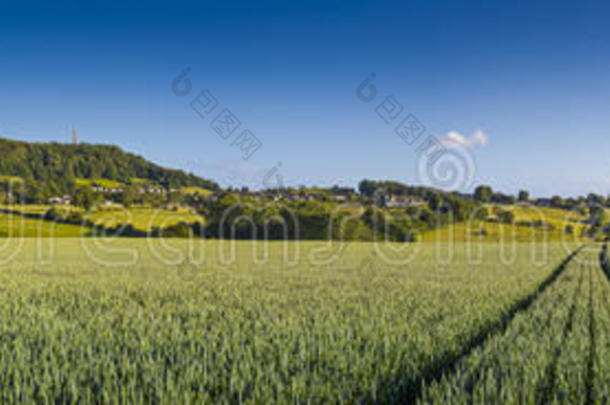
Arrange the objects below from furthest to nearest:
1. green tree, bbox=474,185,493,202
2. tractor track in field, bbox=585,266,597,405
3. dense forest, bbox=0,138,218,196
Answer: green tree, bbox=474,185,493,202, dense forest, bbox=0,138,218,196, tractor track in field, bbox=585,266,597,405

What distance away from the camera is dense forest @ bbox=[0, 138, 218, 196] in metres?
81.7

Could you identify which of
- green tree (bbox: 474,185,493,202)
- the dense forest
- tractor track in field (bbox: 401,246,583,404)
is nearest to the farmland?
tractor track in field (bbox: 401,246,583,404)

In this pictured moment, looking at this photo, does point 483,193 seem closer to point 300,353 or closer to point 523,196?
point 523,196

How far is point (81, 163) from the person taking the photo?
9544 cm

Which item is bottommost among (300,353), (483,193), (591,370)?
(591,370)

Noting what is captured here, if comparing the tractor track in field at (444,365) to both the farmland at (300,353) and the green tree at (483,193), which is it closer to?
the farmland at (300,353)

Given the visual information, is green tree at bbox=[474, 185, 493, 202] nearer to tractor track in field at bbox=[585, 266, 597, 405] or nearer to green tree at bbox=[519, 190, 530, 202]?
green tree at bbox=[519, 190, 530, 202]

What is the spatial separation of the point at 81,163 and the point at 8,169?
1747cm

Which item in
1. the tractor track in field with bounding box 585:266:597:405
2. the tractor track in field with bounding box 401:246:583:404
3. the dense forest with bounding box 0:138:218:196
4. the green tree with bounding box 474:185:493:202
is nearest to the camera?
A: the tractor track in field with bounding box 585:266:597:405

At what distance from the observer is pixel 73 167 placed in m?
93.9

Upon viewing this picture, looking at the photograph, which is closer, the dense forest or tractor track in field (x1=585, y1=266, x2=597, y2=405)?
tractor track in field (x1=585, y1=266, x2=597, y2=405)

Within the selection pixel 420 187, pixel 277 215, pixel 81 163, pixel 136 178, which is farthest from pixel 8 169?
pixel 420 187

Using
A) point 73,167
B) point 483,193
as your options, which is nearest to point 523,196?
point 483,193

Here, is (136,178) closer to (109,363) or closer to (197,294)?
(197,294)
